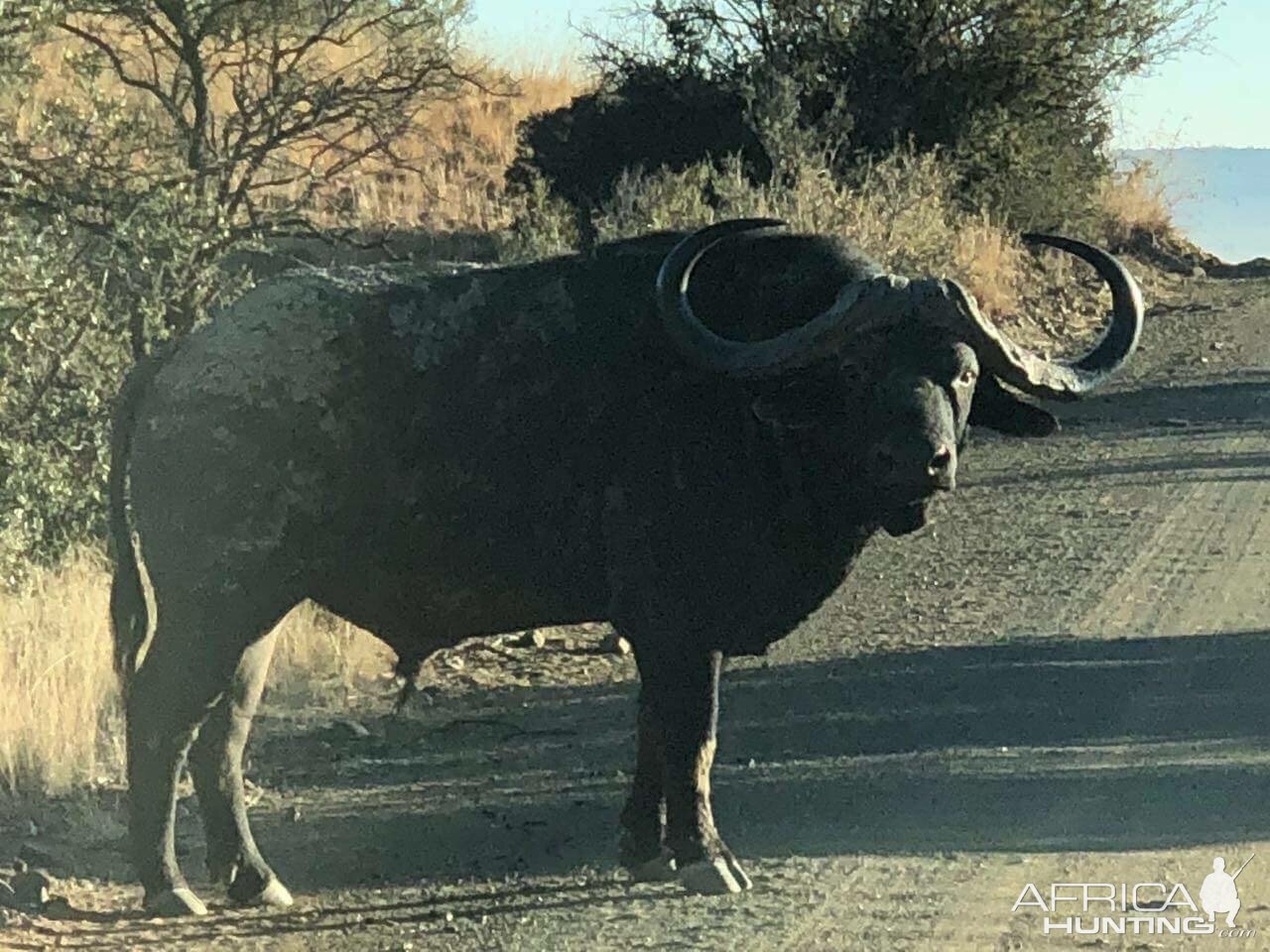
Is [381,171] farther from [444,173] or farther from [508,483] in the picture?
[508,483]

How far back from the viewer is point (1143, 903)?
19.7 ft

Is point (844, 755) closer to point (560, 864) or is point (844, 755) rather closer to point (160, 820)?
point (560, 864)

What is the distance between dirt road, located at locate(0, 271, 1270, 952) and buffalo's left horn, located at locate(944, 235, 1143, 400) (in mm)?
1545

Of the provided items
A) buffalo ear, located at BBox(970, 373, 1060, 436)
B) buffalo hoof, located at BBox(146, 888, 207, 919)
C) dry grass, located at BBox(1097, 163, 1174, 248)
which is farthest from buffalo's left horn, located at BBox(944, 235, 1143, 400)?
dry grass, located at BBox(1097, 163, 1174, 248)

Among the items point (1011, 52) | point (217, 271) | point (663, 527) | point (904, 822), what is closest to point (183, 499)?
point (663, 527)

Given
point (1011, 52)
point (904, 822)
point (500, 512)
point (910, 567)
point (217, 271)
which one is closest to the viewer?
point (500, 512)

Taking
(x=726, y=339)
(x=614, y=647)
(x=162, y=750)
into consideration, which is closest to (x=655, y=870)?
(x=162, y=750)

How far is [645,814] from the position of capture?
642 cm

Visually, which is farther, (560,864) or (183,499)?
(560,864)

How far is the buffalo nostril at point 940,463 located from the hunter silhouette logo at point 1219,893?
1.61 metres

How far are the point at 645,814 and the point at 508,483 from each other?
119cm

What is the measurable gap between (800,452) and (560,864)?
1605 mm

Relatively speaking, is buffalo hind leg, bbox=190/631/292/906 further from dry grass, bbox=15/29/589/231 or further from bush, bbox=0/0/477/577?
dry grass, bbox=15/29/589/231

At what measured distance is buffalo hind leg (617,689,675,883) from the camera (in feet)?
20.9
